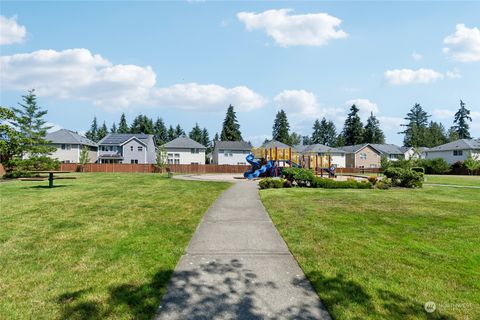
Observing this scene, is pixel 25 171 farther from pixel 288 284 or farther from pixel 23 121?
pixel 288 284

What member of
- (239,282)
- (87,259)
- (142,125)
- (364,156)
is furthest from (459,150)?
(142,125)

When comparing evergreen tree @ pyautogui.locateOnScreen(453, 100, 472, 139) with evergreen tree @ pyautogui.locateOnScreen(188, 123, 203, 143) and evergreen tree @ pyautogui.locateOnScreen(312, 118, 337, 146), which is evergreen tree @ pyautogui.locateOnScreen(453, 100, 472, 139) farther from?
evergreen tree @ pyautogui.locateOnScreen(188, 123, 203, 143)

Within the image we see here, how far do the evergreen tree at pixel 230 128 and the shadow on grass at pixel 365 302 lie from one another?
8152cm

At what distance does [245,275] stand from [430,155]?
79.5 m

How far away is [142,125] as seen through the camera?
329ft

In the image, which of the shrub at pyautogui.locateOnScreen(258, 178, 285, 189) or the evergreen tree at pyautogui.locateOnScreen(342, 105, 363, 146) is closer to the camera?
the shrub at pyautogui.locateOnScreen(258, 178, 285, 189)

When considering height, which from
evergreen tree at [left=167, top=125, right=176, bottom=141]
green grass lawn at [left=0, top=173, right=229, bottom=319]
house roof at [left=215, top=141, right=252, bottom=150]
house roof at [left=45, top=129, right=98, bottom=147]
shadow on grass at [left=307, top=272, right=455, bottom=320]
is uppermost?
evergreen tree at [left=167, top=125, right=176, bottom=141]

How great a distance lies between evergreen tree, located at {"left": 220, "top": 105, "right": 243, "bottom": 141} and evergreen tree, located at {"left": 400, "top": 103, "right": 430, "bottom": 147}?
181 ft

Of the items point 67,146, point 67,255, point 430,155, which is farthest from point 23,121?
point 430,155

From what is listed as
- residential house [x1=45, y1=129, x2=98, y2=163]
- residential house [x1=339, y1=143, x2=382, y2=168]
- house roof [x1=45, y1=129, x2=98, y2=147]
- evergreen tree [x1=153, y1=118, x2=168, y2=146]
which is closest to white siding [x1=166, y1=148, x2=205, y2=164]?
residential house [x1=45, y1=129, x2=98, y2=163]

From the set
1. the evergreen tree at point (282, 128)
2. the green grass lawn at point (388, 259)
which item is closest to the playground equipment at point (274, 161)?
the green grass lawn at point (388, 259)

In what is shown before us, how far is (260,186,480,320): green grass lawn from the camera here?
164 inches

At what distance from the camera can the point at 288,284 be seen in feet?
15.9

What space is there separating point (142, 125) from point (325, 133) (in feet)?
223
